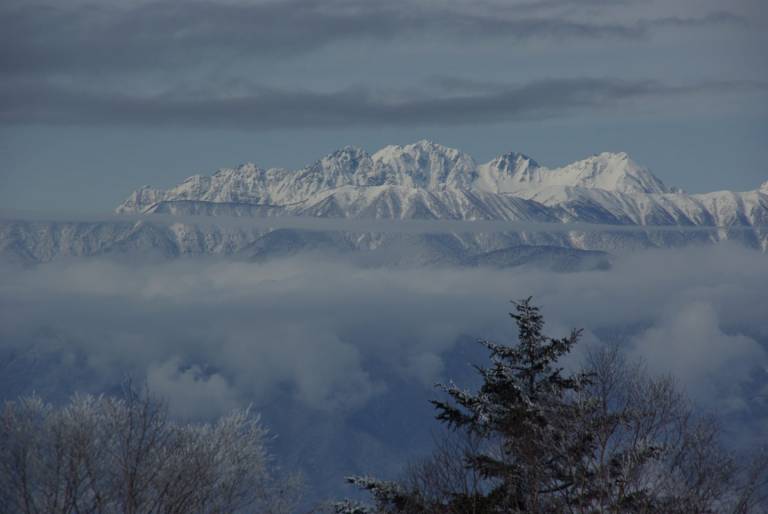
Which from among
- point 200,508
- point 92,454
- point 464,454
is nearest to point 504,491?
point 464,454

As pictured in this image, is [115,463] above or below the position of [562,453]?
above

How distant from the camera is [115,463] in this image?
4081cm

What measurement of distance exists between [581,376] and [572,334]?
3764 mm

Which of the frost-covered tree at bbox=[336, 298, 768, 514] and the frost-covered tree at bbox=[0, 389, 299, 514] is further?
the frost-covered tree at bbox=[0, 389, 299, 514]

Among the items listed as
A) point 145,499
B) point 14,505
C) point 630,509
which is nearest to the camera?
point 630,509

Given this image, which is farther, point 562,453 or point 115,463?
point 115,463

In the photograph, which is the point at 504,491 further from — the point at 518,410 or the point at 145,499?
the point at 145,499

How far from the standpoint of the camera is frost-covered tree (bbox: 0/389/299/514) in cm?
3800

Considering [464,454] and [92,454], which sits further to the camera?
[92,454]

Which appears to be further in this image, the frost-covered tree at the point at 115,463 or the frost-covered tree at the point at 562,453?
the frost-covered tree at the point at 115,463

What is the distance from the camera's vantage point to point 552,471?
35.3 meters

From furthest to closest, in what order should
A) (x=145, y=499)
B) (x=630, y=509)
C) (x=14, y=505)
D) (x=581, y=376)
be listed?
(x=14, y=505)
(x=145, y=499)
(x=581, y=376)
(x=630, y=509)

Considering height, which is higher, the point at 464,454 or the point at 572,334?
the point at 572,334

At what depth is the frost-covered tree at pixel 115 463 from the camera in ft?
125
